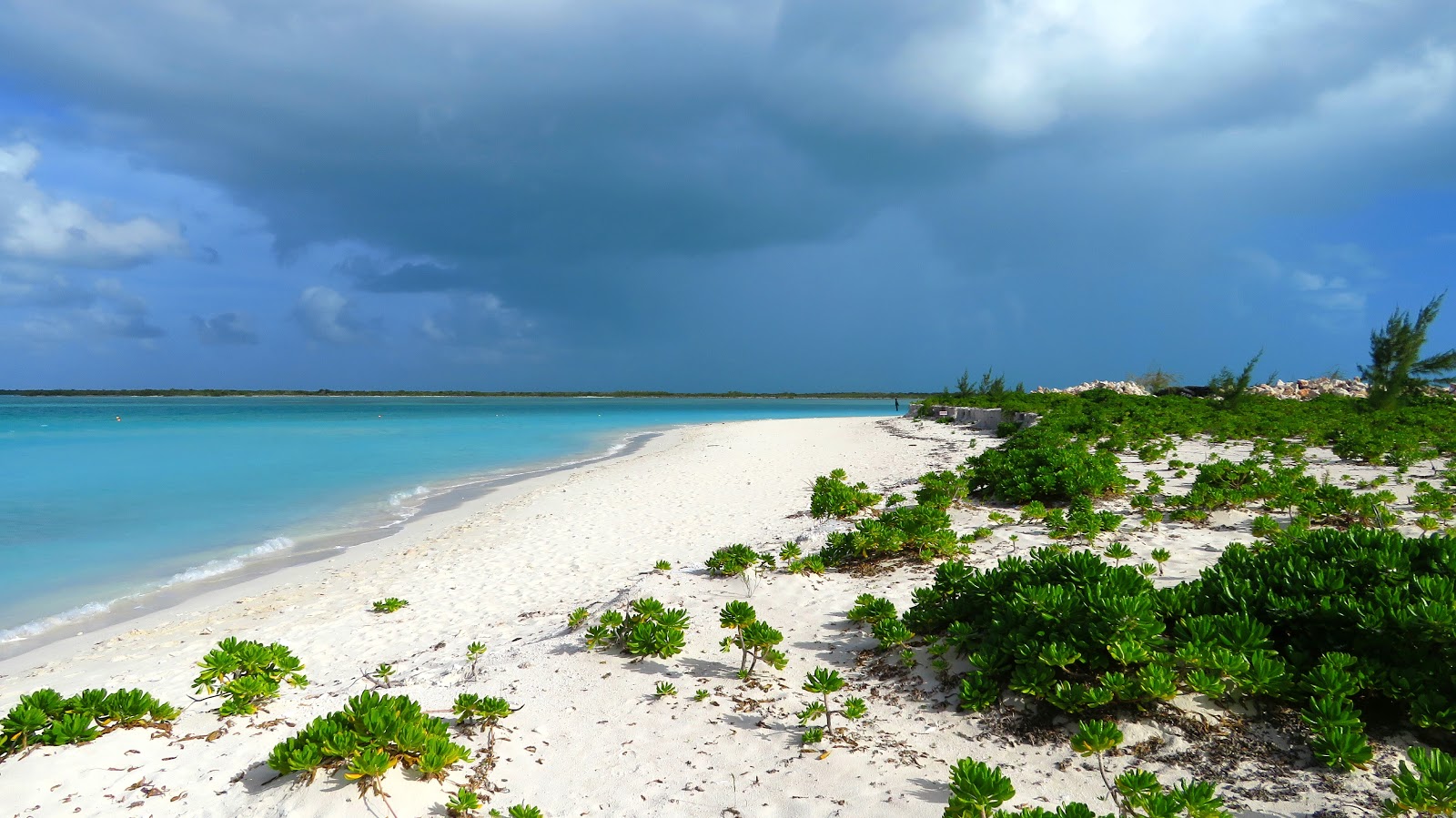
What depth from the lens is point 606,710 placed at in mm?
5004

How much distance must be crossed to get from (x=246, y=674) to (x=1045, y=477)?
987 cm

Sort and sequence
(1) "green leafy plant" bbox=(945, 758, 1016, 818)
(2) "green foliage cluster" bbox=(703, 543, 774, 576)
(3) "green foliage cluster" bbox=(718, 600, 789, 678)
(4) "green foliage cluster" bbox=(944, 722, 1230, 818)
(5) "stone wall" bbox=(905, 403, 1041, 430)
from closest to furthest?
(4) "green foliage cluster" bbox=(944, 722, 1230, 818)
(1) "green leafy plant" bbox=(945, 758, 1016, 818)
(3) "green foliage cluster" bbox=(718, 600, 789, 678)
(2) "green foliage cluster" bbox=(703, 543, 774, 576)
(5) "stone wall" bbox=(905, 403, 1041, 430)

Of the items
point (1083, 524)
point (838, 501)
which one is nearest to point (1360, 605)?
point (1083, 524)

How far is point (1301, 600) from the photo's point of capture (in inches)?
165

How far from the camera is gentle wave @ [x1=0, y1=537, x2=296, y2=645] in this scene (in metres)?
8.84

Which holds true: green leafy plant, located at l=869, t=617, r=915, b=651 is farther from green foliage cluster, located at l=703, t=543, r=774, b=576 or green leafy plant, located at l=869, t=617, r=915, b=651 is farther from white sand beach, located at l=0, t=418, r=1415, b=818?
green foliage cluster, located at l=703, t=543, r=774, b=576

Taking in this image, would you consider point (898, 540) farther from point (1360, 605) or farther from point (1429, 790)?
point (1429, 790)

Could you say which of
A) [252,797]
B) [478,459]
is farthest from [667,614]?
[478,459]

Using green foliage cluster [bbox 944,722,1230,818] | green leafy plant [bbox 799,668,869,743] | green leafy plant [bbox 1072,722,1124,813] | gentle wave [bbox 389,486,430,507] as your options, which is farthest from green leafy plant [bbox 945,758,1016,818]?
gentle wave [bbox 389,486,430,507]

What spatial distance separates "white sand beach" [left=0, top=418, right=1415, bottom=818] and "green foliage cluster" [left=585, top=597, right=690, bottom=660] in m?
0.16

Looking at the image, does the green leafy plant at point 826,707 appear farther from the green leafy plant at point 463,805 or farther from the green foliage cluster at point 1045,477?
the green foliage cluster at point 1045,477

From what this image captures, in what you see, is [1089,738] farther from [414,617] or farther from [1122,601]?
[414,617]

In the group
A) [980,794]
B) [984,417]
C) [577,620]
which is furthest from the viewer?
[984,417]

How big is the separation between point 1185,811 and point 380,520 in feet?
53.0
